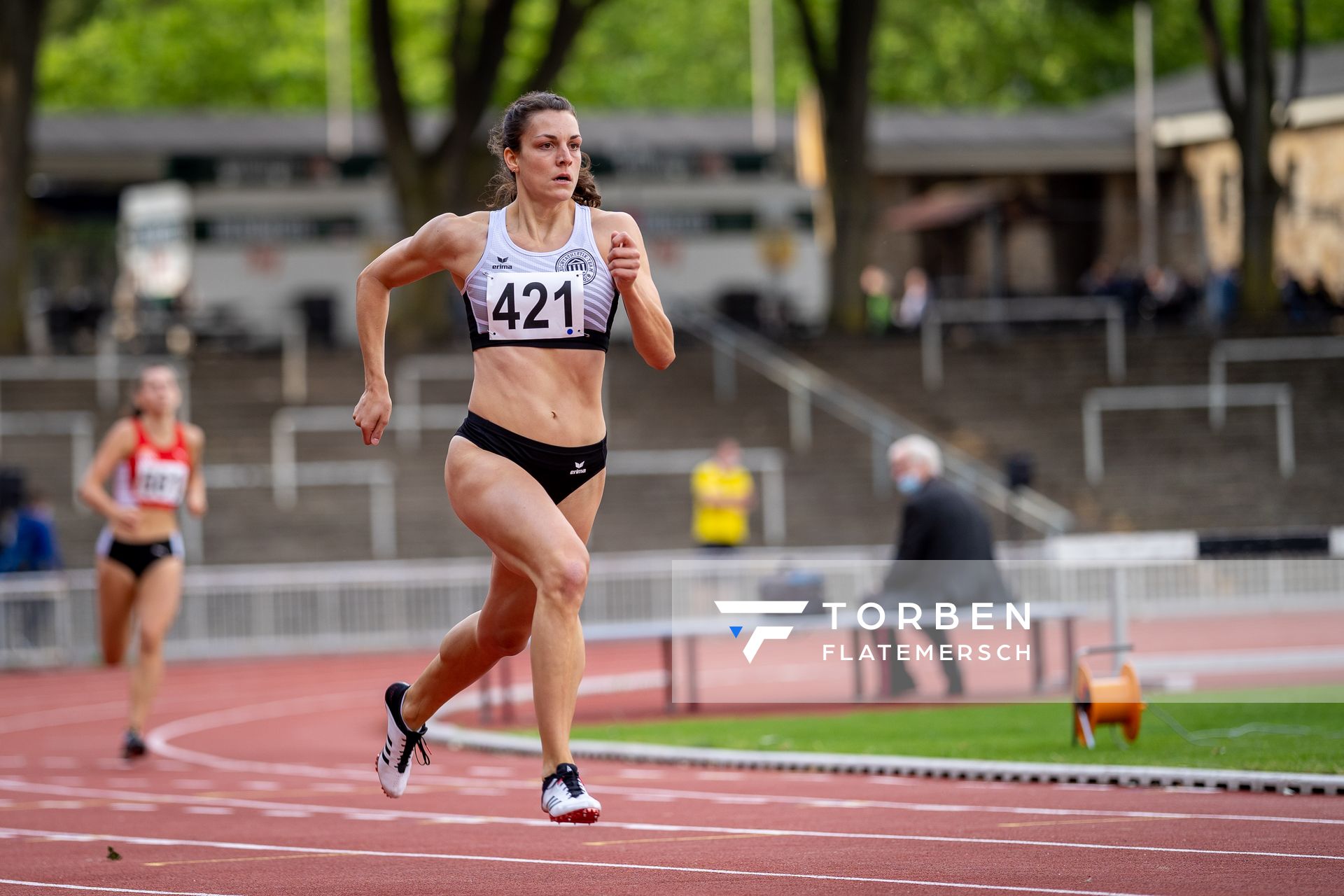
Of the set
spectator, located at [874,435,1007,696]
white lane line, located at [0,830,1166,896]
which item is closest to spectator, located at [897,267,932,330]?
spectator, located at [874,435,1007,696]

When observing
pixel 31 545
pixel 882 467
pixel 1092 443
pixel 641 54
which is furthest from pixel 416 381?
pixel 641 54

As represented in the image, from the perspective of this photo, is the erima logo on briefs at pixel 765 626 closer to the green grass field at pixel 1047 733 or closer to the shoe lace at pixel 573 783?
the green grass field at pixel 1047 733

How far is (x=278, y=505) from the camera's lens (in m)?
28.4

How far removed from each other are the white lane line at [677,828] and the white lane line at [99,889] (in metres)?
2.34

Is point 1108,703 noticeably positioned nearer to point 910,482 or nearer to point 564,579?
point 564,579

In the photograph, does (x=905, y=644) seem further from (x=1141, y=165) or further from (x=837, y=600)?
(x=1141, y=165)

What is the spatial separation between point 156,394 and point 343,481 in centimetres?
1478

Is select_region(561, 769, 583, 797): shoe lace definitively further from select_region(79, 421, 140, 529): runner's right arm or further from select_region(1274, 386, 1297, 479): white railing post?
select_region(1274, 386, 1297, 479): white railing post

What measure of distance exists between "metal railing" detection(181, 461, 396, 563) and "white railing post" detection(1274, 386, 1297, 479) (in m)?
12.8

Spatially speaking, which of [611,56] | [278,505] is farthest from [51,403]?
[611,56]

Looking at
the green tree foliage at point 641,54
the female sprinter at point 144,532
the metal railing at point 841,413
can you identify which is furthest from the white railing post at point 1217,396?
the green tree foliage at point 641,54

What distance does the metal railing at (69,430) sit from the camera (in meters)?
27.7

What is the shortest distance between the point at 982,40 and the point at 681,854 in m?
66.2

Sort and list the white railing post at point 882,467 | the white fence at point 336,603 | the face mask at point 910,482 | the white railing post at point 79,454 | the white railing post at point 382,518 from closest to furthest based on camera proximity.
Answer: the face mask at point 910,482
the white fence at point 336,603
the white railing post at point 79,454
the white railing post at point 382,518
the white railing post at point 882,467
